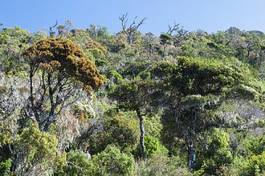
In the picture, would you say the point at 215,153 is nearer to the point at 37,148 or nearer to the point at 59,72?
the point at 59,72

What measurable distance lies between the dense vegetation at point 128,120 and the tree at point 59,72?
5 centimetres

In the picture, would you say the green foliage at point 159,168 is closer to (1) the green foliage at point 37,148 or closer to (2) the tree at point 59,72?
(1) the green foliage at point 37,148

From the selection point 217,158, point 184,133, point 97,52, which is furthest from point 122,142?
point 97,52

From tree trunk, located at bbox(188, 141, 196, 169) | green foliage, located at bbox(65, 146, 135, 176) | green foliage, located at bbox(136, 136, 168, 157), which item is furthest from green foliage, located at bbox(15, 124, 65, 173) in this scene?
green foliage, located at bbox(136, 136, 168, 157)

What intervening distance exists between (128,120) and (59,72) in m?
6.67

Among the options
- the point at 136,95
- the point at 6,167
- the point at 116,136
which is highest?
the point at 136,95

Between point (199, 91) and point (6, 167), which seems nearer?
point (6, 167)

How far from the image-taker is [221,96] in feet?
99.3

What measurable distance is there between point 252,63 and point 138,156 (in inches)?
1704

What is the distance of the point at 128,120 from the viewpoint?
30.7 m

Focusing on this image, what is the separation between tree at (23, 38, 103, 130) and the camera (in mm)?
25250

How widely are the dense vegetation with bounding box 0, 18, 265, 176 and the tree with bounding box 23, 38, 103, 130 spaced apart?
0.05 m

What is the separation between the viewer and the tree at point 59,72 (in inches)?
994

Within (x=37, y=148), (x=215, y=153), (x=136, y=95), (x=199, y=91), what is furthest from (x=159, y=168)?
(x=199, y=91)
